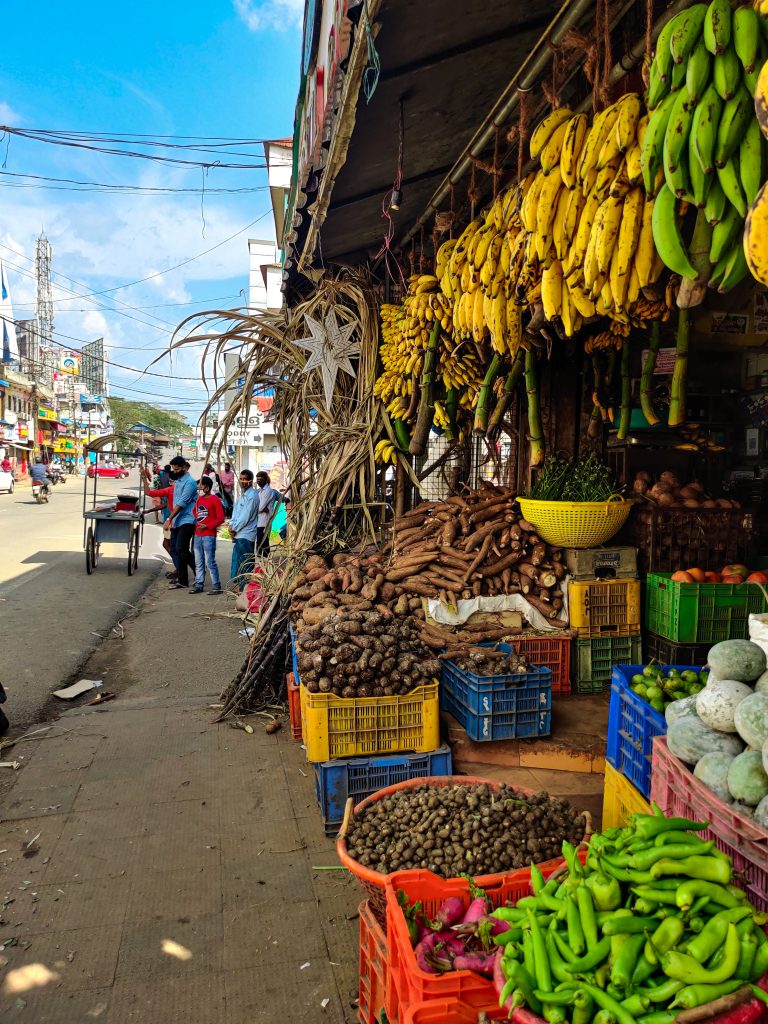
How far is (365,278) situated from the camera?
670 cm

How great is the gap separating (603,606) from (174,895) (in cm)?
312

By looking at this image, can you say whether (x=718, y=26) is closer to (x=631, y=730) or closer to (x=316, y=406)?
(x=631, y=730)

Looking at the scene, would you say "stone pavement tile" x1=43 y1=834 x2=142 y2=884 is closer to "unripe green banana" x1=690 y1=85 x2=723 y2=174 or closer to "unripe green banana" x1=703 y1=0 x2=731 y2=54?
"unripe green banana" x1=690 y1=85 x2=723 y2=174

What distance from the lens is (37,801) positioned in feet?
12.2

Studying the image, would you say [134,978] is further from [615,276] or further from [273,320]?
[273,320]

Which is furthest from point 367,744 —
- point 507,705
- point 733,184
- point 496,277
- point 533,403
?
point 733,184

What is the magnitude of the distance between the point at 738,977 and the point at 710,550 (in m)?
3.60

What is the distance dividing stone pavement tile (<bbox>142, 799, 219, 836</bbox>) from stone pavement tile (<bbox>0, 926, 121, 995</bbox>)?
2.44 ft

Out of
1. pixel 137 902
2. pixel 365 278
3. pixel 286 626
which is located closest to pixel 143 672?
pixel 286 626

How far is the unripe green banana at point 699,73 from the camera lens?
5.52 feet

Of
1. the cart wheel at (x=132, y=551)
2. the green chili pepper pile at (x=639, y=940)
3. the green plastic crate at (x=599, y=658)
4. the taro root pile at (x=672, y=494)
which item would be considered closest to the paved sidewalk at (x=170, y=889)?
the green chili pepper pile at (x=639, y=940)

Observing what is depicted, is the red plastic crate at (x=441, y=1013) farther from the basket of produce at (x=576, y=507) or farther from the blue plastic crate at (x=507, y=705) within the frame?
the basket of produce at (x=576, y=507)

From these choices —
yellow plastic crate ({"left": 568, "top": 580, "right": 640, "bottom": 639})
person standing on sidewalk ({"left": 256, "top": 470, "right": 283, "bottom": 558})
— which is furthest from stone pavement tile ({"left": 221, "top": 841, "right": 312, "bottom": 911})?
person standing on sidewalk ({"left": 256, "top": 470, "right": 283, "bottom": 558})

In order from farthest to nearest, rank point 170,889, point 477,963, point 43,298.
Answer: point 43,298 → point 170,889 → point 477,963
